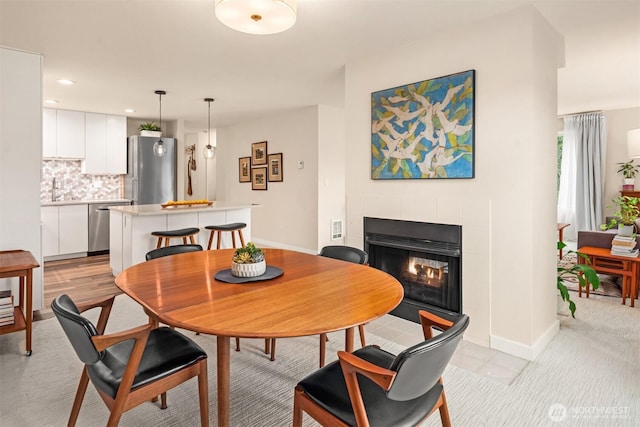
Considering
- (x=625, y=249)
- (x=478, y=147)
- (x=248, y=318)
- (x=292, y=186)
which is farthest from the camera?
(x=292, y=186)

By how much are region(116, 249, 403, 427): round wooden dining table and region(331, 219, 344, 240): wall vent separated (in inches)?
146

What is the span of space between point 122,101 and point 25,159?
2328 mm

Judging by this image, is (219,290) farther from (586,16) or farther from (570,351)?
(586,16)

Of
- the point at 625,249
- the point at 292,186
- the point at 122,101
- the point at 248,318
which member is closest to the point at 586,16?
the point at 625,249

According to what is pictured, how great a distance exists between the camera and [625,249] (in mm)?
3613

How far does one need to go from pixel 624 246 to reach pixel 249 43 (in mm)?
4125

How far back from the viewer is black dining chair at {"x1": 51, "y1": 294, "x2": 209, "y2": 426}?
1.35 metres

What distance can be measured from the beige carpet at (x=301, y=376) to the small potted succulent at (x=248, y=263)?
2.42 feet

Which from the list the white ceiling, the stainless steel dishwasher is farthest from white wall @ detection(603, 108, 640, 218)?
the stainless steel dishwasher

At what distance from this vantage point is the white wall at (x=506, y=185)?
8.20 feet

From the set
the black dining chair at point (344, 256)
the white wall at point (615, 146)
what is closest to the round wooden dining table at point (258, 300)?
the black dining chair at point (344, 256)

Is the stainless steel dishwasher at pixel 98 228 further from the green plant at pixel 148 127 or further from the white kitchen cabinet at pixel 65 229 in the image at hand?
the green plant at pixel 148 127

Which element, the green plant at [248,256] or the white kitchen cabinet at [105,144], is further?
the white kitchen cabinet at [105,144]

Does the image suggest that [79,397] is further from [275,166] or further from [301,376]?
[275,166]
